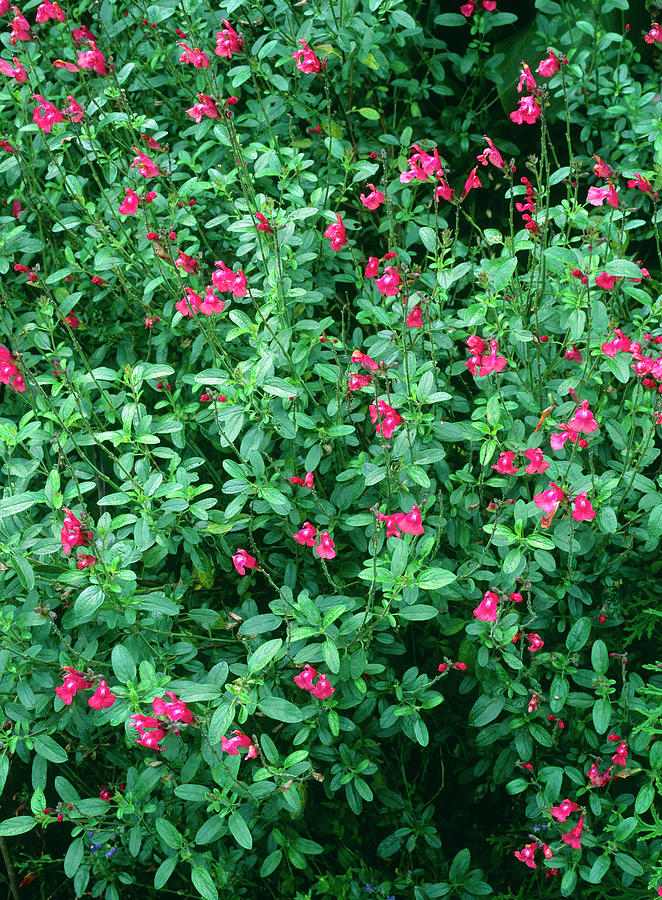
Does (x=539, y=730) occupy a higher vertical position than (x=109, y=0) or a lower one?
lower

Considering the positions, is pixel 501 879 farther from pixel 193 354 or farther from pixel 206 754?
pixel 193 354

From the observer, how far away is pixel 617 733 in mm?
1796

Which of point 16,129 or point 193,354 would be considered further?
point 16,129

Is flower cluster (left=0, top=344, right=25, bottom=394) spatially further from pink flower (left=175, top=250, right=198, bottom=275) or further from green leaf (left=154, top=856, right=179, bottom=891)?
green leaf (left=154, top=856, right=179, bottom=891)

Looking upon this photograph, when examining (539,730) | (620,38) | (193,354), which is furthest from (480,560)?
(620,38)

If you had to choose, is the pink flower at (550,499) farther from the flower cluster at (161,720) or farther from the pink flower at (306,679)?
the flower cluster at (161,720)

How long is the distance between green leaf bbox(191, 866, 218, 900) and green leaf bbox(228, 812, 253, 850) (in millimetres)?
96

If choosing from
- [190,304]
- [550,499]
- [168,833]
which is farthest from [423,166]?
[168,833]

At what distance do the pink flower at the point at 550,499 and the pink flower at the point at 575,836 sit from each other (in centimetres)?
63

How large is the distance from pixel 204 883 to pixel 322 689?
401 mm

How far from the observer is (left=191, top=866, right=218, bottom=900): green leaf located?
1.53m

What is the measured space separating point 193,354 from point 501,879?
4.97 feet

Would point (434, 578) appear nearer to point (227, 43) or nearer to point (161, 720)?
point (161, 720)

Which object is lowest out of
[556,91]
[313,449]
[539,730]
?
[539,730]
